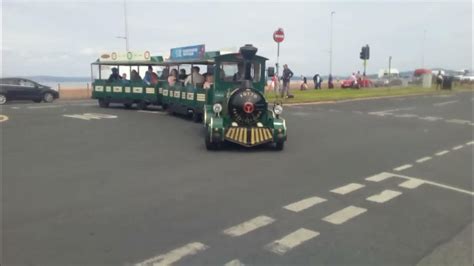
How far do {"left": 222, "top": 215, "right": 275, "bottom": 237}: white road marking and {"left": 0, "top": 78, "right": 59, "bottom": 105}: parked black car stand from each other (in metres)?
23.7

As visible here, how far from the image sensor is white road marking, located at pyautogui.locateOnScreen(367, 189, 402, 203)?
20.6 ft

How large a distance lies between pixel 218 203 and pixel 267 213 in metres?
0.72

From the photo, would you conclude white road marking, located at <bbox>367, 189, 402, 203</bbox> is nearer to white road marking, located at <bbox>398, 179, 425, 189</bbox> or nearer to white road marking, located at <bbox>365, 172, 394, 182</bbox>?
white road marking, located at <bbox>398, 179, 425, 189</bbox>

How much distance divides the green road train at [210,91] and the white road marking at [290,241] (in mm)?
5002

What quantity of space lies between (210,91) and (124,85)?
8.56 metres

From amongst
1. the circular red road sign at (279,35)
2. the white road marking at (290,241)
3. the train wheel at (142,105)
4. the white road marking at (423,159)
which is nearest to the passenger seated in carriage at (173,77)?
the train wheel at (142,105)

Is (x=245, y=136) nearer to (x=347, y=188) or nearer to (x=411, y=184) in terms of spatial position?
(x=347, y=188)

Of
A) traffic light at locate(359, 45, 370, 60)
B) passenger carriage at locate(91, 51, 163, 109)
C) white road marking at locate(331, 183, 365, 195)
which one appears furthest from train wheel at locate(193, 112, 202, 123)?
traffic light at locate(359, 45, 370, 60)

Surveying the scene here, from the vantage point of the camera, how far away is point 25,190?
6340 mm

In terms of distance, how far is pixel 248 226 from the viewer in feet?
16.6

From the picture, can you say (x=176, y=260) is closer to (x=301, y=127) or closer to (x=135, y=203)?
(x=135, y=203)

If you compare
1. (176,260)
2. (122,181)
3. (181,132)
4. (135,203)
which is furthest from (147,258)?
(181,132)

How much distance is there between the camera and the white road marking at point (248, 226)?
4.87 m

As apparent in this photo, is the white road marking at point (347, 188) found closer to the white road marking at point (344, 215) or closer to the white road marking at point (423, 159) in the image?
the white road marking at point (344, 215)
